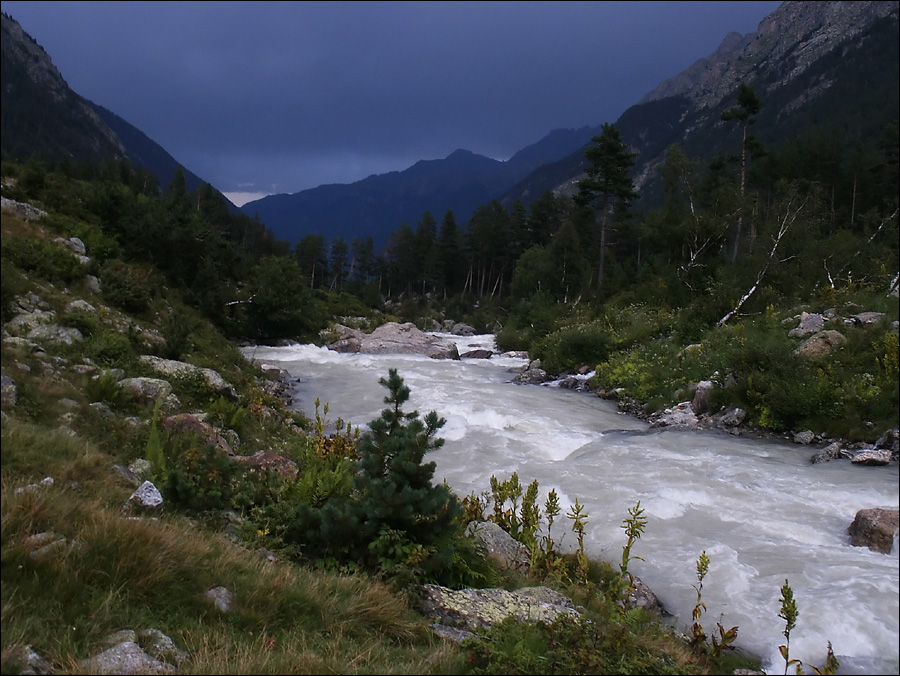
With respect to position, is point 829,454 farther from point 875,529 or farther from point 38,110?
point 38,110

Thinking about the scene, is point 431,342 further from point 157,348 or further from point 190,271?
point 157,348

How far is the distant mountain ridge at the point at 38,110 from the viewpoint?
5496mm

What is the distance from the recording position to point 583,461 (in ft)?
33.5

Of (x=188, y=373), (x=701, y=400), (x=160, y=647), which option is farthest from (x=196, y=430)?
(x=701, y=400)

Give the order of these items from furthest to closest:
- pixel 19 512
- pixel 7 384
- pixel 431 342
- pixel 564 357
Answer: pixel 431 342 < pixel 564 357 < pixel 7 384 < pixel 19 512


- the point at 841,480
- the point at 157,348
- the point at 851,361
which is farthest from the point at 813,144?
the point at 157,348

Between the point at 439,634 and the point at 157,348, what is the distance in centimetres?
1050

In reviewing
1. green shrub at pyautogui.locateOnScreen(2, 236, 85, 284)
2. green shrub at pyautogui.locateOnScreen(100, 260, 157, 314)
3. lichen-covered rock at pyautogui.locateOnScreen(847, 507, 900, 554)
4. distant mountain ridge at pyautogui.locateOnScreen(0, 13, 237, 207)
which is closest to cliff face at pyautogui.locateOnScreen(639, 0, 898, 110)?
green shrub at pyautogui.locateOnScreen(100, 260, 157, 314)

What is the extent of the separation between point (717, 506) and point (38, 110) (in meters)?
10.4

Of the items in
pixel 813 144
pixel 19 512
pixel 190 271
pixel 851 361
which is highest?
pixel 813 144

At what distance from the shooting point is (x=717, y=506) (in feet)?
24.6

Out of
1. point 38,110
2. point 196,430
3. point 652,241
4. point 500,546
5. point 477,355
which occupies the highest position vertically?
point 652,241

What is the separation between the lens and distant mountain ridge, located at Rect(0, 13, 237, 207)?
550 centimetres

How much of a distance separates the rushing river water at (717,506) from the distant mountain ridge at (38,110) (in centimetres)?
752
